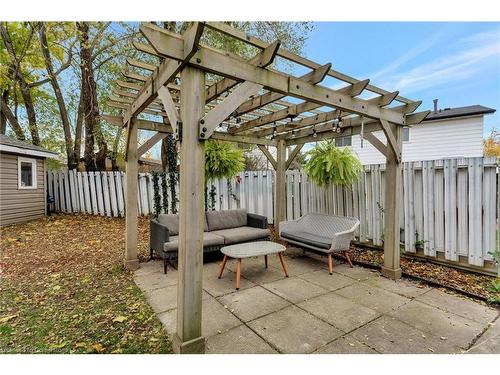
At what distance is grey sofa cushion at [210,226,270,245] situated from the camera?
4.70 m

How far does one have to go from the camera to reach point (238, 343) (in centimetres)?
226

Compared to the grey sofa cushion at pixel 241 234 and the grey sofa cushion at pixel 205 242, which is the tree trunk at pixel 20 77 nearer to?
the grey sofa cushion at pixel 205 242

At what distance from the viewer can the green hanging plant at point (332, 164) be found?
477cm

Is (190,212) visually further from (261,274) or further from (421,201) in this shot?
(421,201)

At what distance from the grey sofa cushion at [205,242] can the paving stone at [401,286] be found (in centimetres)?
244

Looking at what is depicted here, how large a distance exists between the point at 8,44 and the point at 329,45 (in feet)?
37.6

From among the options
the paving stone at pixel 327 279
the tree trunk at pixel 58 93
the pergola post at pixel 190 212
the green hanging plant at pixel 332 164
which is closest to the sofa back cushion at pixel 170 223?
the paving stone at pixel 327 279

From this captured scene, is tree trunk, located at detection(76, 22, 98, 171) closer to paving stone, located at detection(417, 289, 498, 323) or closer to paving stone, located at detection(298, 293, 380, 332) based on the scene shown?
paving stone, located at detection(298, 293, 380, 332)

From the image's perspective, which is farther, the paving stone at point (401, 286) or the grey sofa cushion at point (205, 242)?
the grey sofa cushion at point (205, 242)

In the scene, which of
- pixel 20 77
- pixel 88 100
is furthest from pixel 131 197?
pixel 20 77

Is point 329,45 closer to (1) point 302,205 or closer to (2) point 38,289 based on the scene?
(1) point 302,205

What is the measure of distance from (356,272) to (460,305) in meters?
1.36
